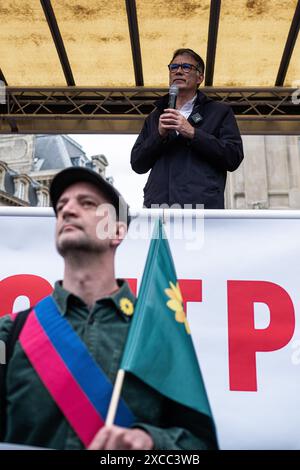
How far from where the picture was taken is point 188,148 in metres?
3.26

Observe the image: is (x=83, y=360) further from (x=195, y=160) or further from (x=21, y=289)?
(x=195, y=160)

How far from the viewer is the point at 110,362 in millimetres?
1725

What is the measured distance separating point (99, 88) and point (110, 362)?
5.24 metres

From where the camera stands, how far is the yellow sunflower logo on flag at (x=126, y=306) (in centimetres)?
185

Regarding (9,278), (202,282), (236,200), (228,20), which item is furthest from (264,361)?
(236,200)

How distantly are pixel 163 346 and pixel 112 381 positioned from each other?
0.72 ft

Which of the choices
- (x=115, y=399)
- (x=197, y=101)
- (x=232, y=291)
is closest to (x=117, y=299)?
(x=115, y=399)

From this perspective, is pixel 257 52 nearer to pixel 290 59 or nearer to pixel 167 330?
pixel 290 59

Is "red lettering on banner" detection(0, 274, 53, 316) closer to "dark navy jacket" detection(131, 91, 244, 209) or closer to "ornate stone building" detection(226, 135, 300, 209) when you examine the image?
"dark navy jacket" detection(131, 91, 244, 209)

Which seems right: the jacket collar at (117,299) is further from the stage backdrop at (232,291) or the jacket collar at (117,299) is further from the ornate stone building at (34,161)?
the ornate stone building at (34,161)

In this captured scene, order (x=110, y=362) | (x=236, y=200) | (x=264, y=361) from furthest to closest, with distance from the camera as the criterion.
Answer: (x=236, y=200) < (x=264, y=361) < (x=110, y=362)

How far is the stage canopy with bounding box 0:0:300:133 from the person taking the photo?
5.73m

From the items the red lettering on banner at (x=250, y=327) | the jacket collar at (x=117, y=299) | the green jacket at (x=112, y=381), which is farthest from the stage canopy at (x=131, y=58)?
the green jacket at (x=112, y=381)

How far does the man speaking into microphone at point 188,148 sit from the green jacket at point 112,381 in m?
1.47
